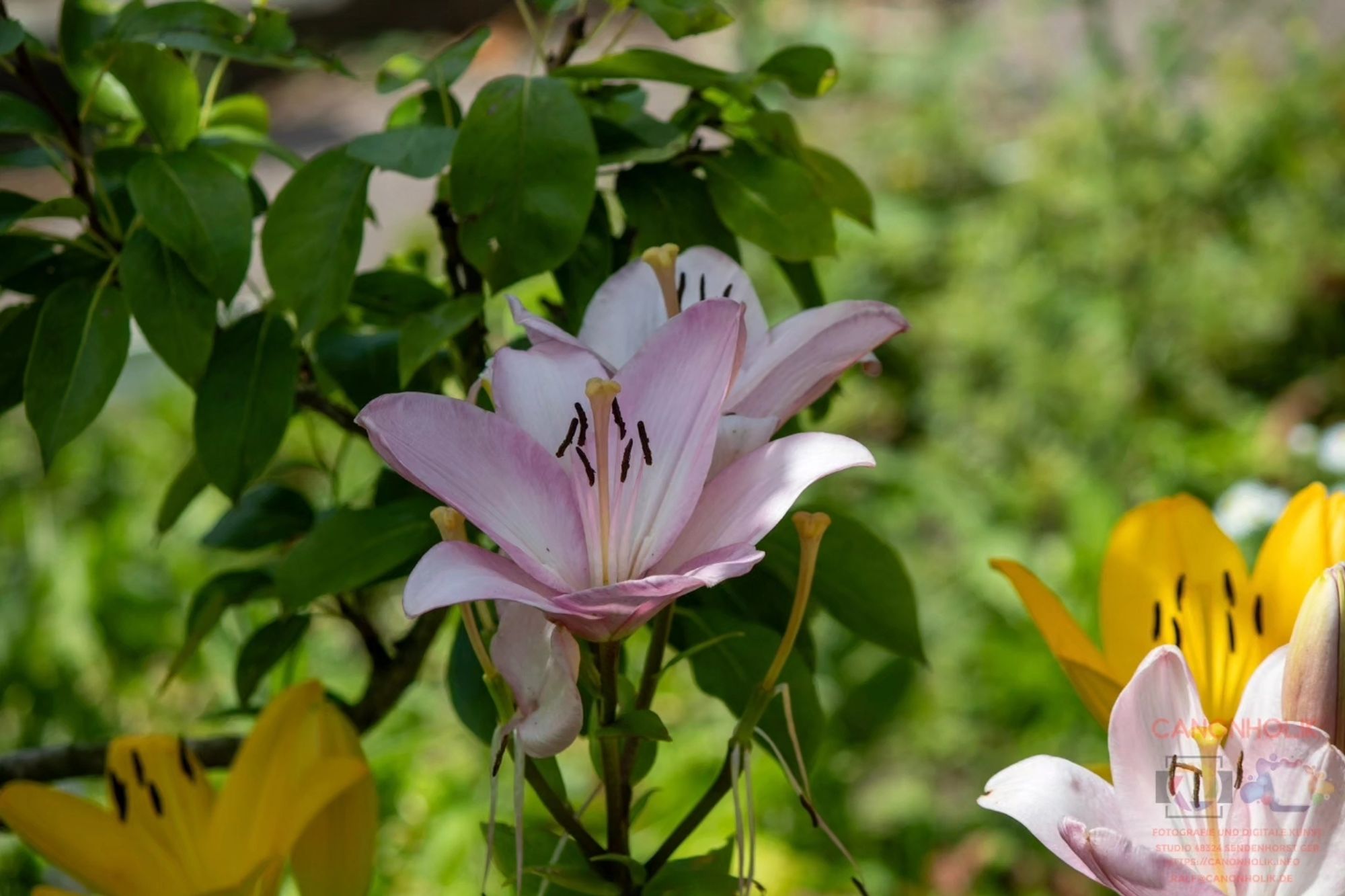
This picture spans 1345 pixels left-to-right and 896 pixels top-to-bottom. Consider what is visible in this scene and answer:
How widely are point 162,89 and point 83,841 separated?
34 cm

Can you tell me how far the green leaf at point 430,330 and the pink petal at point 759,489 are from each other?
0.17 metres

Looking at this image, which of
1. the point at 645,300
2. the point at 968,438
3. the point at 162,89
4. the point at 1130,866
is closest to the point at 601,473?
the point at 645,300

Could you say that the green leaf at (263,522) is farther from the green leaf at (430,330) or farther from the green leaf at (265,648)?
the green leaf at (430,330)

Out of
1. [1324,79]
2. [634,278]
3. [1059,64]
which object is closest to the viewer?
[634,278]

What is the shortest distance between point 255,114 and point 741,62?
221cm

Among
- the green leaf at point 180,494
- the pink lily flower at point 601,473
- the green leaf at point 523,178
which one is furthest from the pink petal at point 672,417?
the green leaf at point 180,494

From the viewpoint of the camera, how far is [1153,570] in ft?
1.91

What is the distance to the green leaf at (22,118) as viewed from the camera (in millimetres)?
607

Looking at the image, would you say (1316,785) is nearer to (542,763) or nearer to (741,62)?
(542,763)

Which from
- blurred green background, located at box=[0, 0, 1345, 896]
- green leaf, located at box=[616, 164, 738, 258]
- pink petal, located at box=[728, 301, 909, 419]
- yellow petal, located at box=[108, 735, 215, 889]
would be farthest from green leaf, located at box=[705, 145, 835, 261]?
blurred green background, located at box=[0, 0, 1345, 896]

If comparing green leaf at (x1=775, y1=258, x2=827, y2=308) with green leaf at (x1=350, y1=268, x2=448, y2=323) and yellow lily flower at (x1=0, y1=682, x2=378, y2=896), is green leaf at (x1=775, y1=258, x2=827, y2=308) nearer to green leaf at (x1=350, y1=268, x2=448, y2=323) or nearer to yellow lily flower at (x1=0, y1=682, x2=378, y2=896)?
green leaf at (x1=350, y1=268, x2=448, y2=323)

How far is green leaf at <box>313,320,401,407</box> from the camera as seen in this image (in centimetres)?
68

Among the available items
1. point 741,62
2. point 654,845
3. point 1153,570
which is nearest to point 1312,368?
point 741,62

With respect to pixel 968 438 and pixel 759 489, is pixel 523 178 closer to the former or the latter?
pixel 759 489
